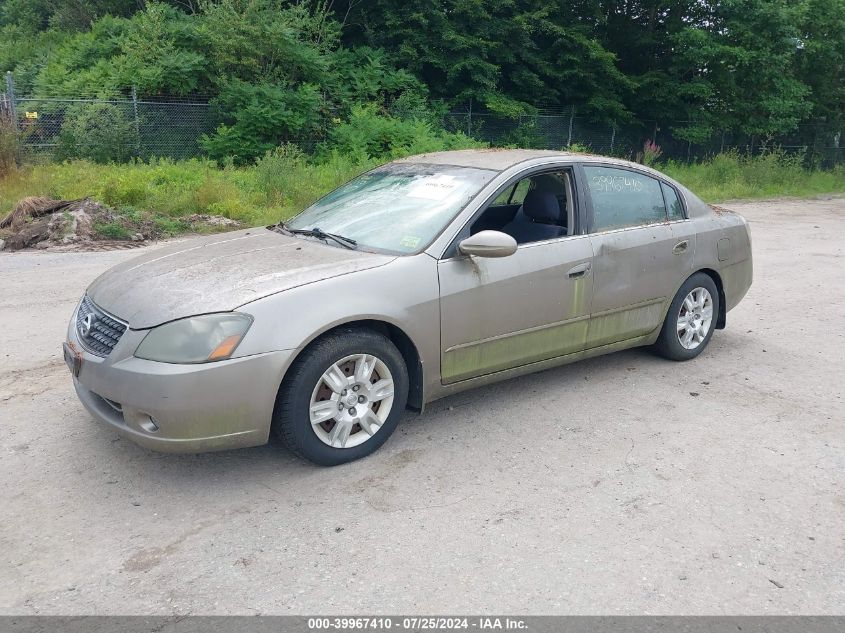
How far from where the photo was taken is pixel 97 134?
17172 millimetres

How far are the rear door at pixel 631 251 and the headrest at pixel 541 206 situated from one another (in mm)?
239

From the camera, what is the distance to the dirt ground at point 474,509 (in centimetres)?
303

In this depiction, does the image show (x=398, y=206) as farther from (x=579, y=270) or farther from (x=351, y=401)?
(x=351, y=401)

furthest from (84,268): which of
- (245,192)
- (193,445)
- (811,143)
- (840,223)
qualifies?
(811,143)

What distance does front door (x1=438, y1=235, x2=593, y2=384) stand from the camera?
4.37 metres

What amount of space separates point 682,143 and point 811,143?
6.35 m

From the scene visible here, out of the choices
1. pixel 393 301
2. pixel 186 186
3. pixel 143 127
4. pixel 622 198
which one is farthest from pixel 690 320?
pixel 143 127

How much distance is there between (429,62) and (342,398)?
2113 cm

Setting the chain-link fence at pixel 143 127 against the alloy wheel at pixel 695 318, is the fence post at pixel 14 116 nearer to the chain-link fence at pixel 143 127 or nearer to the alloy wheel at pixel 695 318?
the chain-link fence at pixel 143 127

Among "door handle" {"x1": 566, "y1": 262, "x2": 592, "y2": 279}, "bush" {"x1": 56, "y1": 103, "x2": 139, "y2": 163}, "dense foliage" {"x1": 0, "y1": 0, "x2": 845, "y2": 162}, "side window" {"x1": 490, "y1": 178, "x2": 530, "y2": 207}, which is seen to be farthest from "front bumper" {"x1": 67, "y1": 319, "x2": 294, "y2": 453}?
"dense foliage" {"x1": 0, "y1": 0, "x2": 845, "y2": 162}

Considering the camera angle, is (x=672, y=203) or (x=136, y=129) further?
(x=136, y=129)

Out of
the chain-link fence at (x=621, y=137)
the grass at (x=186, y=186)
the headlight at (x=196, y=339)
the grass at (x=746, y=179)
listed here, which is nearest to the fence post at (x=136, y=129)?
the grass at (x=186, y=186)

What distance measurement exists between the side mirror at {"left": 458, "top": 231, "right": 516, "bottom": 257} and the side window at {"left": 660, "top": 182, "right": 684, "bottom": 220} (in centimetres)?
195

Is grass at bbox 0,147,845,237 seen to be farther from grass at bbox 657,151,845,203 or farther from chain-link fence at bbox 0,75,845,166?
grass at bbox 657,151,845,203
